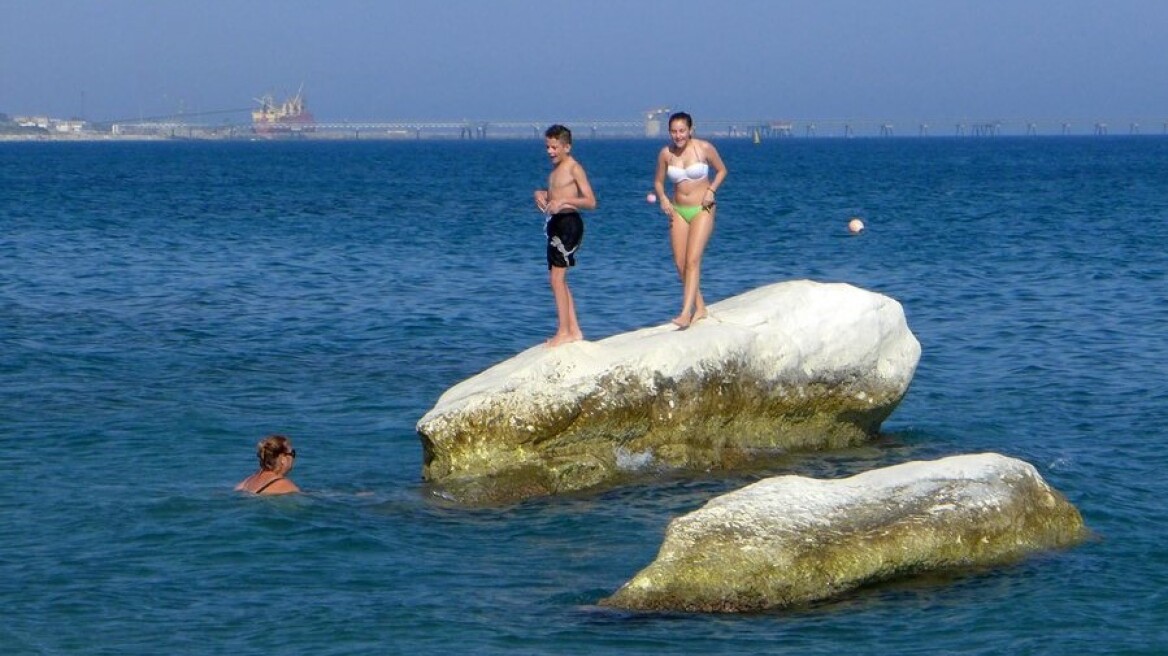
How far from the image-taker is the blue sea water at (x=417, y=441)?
939 centimetres

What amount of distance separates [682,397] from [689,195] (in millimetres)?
2005

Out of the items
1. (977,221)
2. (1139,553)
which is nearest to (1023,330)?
(1139,553)

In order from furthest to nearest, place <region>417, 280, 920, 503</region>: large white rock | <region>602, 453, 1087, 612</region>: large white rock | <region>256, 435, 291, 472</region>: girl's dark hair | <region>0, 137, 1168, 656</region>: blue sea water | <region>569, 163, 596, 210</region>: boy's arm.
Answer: <region>569, 163, 596, 210</region>: boy's arm, <region>417, 280, 920, 503</region>: large white rock, <region>256, 435, 291, 472</region>: girl's dark hair, <region>602, 453, 1087, 612</region>: large white rock, <region>0, 137, 1168, 656</region>: blue sea water

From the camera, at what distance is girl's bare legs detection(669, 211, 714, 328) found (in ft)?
44.6

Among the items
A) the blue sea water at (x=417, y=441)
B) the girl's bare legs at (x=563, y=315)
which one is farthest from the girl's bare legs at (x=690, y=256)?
the blue sea water at (x=417, y=441)

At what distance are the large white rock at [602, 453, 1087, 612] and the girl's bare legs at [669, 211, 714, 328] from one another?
11.1 ft

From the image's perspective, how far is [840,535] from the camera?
387 inches

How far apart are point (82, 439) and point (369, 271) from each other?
613 inches

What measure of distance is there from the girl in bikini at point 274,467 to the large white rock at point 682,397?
1.08 m

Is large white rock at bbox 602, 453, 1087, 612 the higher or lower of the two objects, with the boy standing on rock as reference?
lower

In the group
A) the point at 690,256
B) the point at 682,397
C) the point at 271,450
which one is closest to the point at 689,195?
the point at 690,256

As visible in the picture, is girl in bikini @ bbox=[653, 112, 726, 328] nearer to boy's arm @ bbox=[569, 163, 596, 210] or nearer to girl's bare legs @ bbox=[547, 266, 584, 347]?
boy's arm @ bbox=[569, 163, 596, 210]

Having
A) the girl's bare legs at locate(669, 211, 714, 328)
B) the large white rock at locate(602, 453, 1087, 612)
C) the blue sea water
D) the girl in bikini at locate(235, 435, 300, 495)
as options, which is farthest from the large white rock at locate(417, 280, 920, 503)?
the large white rock at locate(602, 453, 1087, 612)

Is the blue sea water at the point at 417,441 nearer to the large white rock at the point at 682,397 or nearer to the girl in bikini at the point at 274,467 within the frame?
the girl in bikini at the point at 274,467
